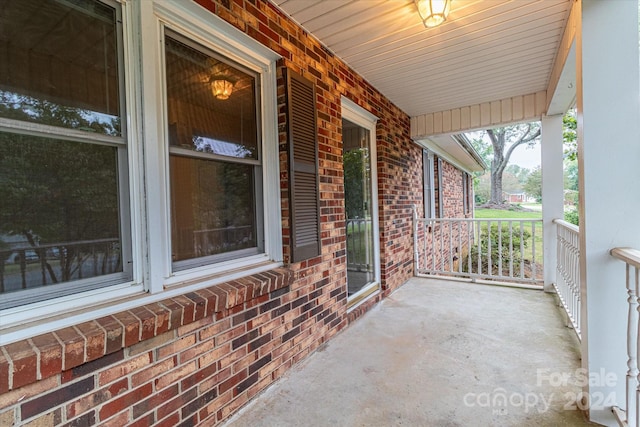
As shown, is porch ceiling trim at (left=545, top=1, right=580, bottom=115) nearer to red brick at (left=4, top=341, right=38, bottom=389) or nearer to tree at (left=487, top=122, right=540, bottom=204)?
red brick at (left=4, top=341, right=38, bottom=389)

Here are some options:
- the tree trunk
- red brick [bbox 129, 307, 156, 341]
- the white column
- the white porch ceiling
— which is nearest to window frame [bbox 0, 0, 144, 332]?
red brick [bbox 129, 307, 156, 341]

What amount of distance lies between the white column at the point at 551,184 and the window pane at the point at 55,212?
4480mm

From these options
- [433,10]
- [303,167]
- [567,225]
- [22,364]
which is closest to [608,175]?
[433,10]

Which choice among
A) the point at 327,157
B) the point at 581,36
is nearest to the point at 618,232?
the point at 581,36

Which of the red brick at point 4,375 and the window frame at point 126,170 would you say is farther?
the window frame at point 126,170

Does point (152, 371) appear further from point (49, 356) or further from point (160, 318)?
point (49, 356)

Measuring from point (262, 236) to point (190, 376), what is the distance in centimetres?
91

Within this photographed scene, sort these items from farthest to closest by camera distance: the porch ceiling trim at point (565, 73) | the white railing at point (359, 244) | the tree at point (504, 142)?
the tree at point (504, 142)
the white railing at point (359, 244)
the porch ceiling trim at point (565, 73)

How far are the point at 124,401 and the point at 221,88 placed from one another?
5.49 ft

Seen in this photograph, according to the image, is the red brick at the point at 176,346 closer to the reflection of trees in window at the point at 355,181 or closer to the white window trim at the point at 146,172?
the white window trim at the point at 146,172

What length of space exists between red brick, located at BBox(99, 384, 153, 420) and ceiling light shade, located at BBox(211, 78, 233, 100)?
157cm

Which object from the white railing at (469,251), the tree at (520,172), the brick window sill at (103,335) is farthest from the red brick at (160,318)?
the tree at (520,172)

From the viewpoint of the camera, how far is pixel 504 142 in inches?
671

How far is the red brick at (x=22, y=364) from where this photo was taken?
0.91 metres
